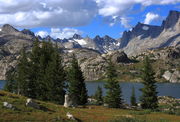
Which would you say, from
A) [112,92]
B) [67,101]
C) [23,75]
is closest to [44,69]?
[23,75]

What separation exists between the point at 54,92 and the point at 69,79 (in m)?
6.50

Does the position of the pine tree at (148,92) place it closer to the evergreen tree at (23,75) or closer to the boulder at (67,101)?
the boulder at (67,101)

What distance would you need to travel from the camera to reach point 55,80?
75.9m

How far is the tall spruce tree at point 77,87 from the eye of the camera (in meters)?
77.0

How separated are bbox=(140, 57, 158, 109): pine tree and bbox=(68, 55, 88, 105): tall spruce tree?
58.1 ft

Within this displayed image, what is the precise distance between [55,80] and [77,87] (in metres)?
6.61

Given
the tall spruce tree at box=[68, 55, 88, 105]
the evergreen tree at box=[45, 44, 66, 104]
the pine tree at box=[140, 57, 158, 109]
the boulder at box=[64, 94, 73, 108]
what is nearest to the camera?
the boulder at box=[64, 94, 73, 108]

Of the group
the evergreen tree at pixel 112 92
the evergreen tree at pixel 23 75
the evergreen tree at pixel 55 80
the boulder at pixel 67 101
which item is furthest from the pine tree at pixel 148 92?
the evergreen tree at pixel 23 75

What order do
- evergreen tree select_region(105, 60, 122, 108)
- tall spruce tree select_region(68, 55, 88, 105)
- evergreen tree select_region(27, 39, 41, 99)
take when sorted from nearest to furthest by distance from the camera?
tall spruce tree select_region(68, 55, 88, 105)
evergreen tree select_region(105, 60, 122, 108)
evergreen tree select_region(27, 39, 41, 99)

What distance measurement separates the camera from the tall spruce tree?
77000 millimetres

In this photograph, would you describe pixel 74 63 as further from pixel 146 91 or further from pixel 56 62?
pixel 146 91

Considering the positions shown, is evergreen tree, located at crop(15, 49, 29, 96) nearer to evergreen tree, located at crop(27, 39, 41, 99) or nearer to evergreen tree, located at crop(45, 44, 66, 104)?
evergreen tree, located at crop(27, 39, 41, 99)

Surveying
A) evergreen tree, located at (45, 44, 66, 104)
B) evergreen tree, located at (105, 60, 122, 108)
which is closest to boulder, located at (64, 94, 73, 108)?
evergreen tree, located at (45, 44, 66, 104)

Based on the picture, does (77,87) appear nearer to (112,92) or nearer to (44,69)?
(112,92)
